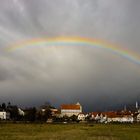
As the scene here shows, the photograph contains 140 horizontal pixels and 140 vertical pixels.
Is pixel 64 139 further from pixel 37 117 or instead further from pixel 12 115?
pixel 12 115

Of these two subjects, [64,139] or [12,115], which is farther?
[12,115]

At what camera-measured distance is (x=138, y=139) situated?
40.4 m

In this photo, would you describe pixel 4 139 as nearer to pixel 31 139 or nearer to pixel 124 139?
pixel 31 139

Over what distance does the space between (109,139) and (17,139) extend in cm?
1227

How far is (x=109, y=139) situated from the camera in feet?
132

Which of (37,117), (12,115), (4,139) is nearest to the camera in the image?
(4,139)

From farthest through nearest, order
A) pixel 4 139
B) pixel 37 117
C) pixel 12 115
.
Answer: pixel 12 115, pixel 37 117, pixel 4 139

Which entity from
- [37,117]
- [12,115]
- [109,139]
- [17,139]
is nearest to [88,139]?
[109,139]

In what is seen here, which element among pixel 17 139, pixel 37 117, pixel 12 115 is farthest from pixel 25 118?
pixel 17 139

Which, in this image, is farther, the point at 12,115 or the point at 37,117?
the point at 12,115

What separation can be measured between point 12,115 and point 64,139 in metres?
164

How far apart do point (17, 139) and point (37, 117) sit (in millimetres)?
122792

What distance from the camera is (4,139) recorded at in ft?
127

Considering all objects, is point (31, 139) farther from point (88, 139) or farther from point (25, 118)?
point (25, 118)
